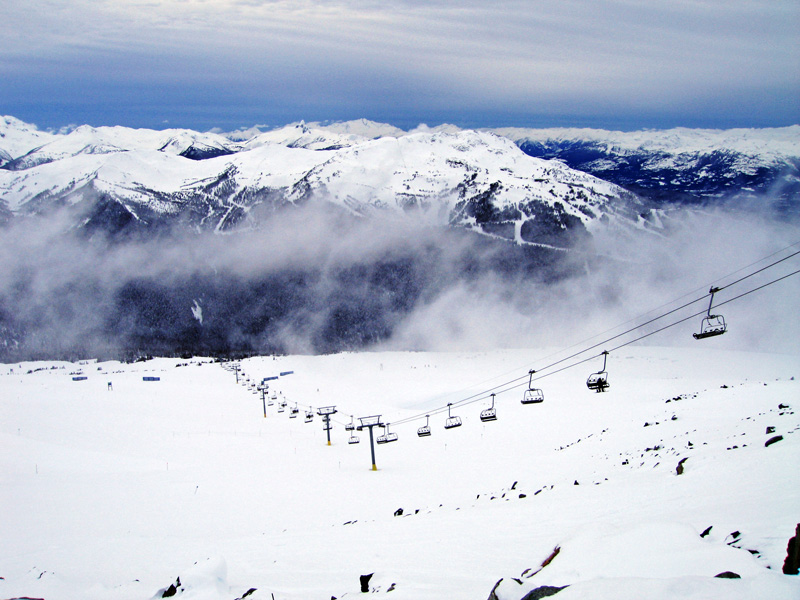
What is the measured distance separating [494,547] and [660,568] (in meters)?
5.86

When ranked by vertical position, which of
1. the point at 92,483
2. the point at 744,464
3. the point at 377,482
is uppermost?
the point at 744,464

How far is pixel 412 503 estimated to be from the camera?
79.4 feet

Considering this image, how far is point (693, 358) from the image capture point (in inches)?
3533

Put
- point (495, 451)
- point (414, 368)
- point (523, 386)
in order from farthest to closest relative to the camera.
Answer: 1. point (414, 368)
2. point (523, 386)
3. point (495, 451)

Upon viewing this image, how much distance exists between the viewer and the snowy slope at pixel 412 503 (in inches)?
348

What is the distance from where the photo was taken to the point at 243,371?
100 metres

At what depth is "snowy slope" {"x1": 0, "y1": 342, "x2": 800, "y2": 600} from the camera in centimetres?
884

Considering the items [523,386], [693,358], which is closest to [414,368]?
[523,386]

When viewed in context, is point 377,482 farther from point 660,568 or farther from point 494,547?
point 660,568

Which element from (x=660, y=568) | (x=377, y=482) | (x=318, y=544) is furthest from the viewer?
(x=377, y=482)

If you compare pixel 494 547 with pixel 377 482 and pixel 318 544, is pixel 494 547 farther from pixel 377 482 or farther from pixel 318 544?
pixel 377 482

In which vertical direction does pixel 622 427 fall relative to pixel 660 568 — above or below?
below

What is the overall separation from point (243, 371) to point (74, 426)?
56897mm

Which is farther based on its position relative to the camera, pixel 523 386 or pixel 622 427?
pixel 523 386
